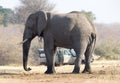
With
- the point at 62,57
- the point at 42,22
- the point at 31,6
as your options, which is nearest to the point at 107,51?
the point at 31,6

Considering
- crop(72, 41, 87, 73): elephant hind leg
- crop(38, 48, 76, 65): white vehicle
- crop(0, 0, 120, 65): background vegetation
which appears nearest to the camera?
crop(72, 41, 87, 73): elephant hind leg

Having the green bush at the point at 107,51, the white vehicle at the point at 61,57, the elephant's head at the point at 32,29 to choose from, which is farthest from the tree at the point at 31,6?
the elephant's head at the point at 32,29

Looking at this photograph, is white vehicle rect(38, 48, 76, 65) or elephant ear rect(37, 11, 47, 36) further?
white vehicle rect(38, 48, 76, 65)

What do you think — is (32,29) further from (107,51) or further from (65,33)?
(107,51)

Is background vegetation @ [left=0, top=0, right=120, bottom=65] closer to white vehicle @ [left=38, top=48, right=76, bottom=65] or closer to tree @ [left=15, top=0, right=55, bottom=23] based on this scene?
tree @ [left=15, top=0, right=55, bottom=23]

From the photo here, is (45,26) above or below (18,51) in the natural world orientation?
above

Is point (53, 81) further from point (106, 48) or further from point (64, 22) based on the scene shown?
point (106, 48)

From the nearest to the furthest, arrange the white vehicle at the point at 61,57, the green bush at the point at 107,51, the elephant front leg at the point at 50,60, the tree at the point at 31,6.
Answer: the elephant front leg at the point at 50,60 < the white vehicle at the point at 61,57 < the green bush at the point at 107,51 < the tree at the point at 31,6

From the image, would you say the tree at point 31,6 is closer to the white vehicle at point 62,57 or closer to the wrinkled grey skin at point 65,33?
the white vehicle at point 62,57

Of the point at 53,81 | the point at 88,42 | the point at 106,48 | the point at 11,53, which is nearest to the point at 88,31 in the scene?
the point at 88,42

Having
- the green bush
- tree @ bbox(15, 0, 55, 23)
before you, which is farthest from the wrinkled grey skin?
tree @ bbox(15, 0, 55, 23)

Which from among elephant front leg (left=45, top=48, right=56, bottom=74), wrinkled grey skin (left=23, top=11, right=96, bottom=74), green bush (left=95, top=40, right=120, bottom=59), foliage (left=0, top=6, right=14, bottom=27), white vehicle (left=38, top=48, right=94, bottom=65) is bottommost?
green bush (left=95, top=40, right=120, bottom=59)

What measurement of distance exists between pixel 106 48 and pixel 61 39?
1118 inches

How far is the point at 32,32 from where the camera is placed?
25.8m
